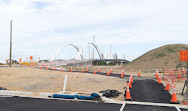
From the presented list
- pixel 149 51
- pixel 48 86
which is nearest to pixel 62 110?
pixel 48 86

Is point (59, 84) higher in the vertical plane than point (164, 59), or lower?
lower

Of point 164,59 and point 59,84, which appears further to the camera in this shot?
point 164,59

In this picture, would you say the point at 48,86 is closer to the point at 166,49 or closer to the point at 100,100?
the point at 100,100

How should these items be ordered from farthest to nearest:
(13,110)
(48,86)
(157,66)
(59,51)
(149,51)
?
(59,51), (149,51), (157,66), (48,86), (13,110)

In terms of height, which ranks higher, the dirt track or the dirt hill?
the dirt hill

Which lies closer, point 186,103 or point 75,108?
point 75,108

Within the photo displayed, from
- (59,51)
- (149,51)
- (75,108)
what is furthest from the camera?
(59,51)

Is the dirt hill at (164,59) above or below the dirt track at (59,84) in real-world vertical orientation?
above

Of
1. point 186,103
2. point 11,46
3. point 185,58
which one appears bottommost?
point 186,103

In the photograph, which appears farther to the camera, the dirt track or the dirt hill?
the dirt hill

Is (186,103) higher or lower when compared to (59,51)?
lower

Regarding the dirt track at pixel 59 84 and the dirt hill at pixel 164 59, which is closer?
the dirt track at pixel 59 84

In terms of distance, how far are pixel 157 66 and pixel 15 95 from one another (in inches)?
2094

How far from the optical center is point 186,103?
1073 centimetres
